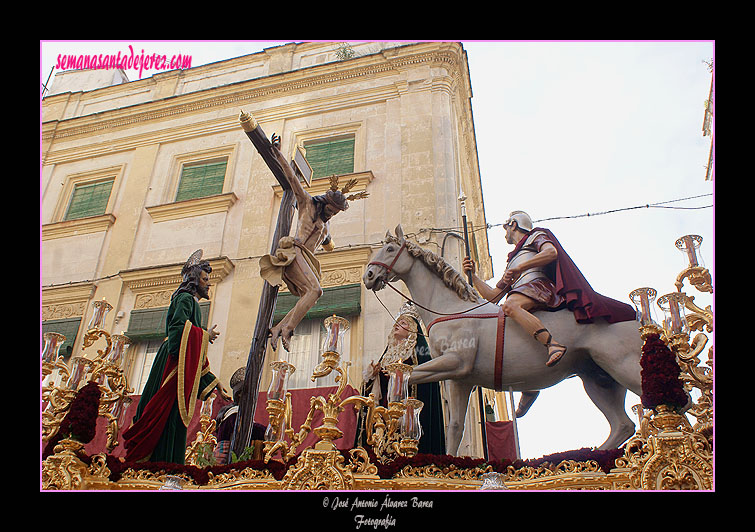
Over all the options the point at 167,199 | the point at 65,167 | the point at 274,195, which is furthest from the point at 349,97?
the point at 65,167

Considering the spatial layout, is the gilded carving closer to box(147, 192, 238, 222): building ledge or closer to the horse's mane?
the horse's mane

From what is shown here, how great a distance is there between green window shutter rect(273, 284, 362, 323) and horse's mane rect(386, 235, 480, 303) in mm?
4385

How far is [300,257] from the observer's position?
21.5ft

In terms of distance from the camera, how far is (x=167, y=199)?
1390 cm

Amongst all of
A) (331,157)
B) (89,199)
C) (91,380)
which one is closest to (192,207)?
(331,157)

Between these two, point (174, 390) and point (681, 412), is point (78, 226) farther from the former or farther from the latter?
point (681, 412)

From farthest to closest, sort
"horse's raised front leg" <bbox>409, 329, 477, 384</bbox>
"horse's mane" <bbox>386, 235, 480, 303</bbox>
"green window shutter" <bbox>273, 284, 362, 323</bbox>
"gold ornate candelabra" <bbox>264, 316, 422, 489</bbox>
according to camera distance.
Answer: "green window shutter" <bbox>273, 284, 362, 323</bbox>, "horse's mane" <bbox>386, 235, 480, 303</bbox>, "horse's raised front leg" <bbox>409, 329, 477, 384</bbox>, "gold ornate candelabra" <bbox>264, 316, 422, 489</bbox>

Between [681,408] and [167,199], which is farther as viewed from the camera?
[167,199]

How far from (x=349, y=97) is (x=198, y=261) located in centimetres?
856

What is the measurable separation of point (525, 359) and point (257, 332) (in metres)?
2.79

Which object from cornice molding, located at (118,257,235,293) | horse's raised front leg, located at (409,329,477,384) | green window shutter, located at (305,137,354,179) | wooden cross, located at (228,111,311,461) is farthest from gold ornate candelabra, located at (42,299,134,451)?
green window shutter, located at (305,137,354,179)

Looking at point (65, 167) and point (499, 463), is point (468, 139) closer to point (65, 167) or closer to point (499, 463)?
point (65, 167)

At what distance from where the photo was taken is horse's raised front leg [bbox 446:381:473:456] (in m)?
5.36

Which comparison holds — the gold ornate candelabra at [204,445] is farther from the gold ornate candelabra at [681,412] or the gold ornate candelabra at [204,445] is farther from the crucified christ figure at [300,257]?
the gold ornate candelabra at [681,412]
